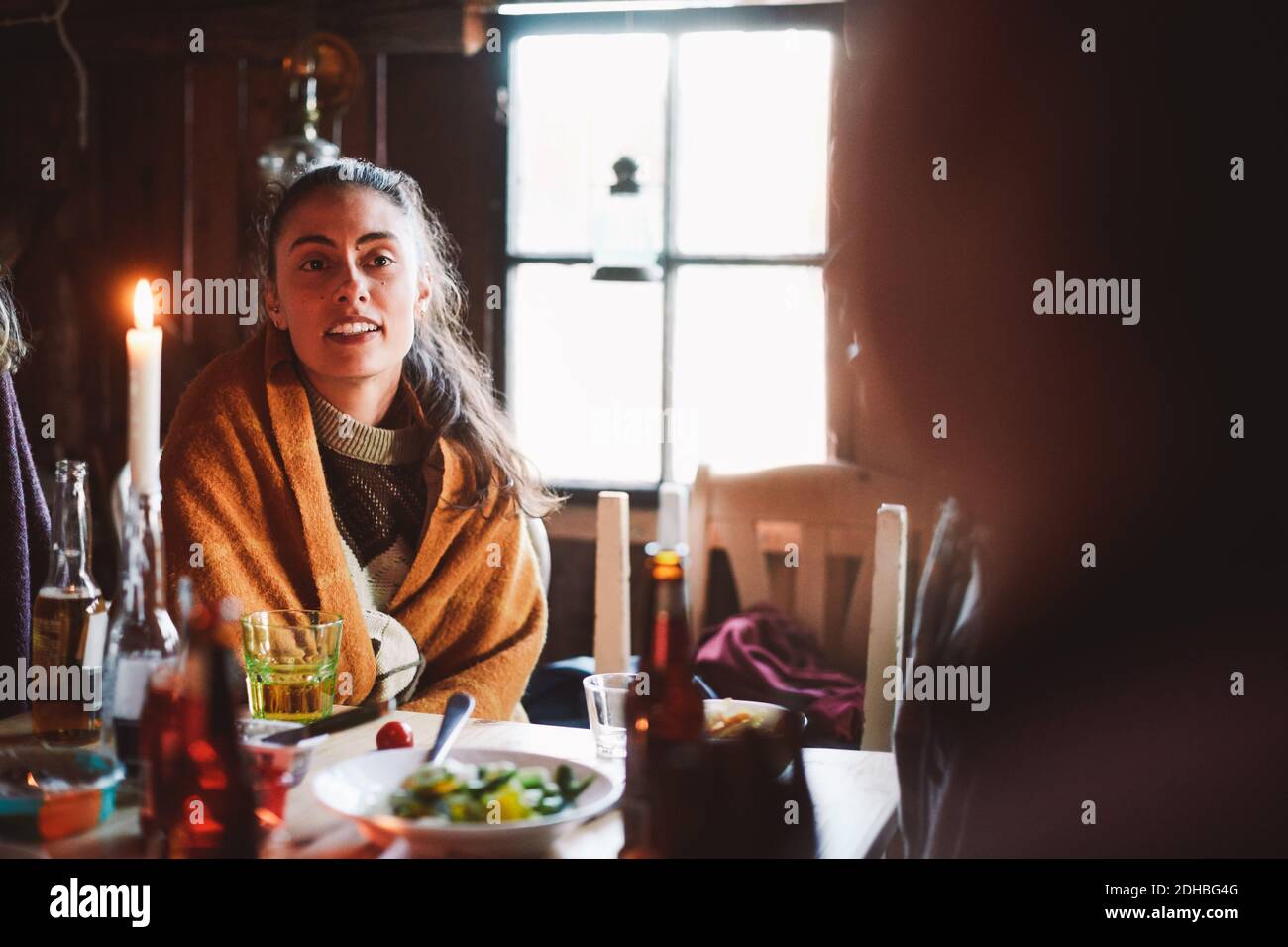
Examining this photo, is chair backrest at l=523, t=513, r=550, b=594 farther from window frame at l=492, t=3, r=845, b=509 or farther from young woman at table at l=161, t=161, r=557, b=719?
window frame at l=492, t=3, r=845, b=509

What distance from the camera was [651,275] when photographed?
262 centimetres

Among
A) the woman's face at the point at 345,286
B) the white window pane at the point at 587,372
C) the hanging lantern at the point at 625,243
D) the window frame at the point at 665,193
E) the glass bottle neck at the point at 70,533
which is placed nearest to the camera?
the glass bottle neck at the point at 70,533

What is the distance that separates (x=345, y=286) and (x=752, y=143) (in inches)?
66.2

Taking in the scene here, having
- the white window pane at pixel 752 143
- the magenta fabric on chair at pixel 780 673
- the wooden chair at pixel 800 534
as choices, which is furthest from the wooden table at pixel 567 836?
the white window pane at pixel 752 143

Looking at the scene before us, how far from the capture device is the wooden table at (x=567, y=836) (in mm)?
743

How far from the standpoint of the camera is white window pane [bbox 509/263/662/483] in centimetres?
296

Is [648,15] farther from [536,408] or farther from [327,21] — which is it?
[536,408]

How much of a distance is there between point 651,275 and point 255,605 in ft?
4.97

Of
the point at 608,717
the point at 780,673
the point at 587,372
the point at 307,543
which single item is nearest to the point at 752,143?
the point at 587,372

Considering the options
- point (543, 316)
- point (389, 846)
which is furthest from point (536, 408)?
point (389, 846)

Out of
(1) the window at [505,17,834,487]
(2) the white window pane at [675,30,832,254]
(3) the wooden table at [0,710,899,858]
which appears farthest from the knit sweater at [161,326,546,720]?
(2) the white window pane at [675,30,832,254]

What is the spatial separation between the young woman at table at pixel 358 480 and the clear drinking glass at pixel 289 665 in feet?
0.87

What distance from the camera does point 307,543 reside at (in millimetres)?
1318

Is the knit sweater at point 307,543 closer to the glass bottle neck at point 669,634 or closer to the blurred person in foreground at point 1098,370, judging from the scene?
the glass bottle neck at point 669,634
